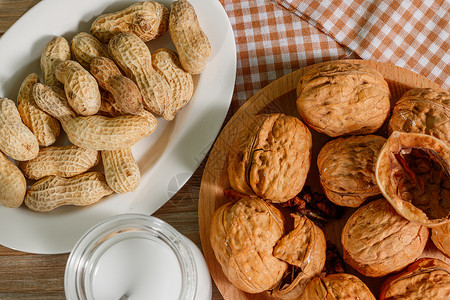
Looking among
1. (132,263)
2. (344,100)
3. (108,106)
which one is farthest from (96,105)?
(344,100)

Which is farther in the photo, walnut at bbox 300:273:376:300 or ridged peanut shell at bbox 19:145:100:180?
ridged peanut shell at bbox 19:145:100:180

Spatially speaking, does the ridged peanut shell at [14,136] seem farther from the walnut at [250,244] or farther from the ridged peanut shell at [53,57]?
the walnut at [250,244]

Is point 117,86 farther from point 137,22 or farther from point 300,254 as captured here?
point 300,254

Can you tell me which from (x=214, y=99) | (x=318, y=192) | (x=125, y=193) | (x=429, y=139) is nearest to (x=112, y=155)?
(x=125, y=193)

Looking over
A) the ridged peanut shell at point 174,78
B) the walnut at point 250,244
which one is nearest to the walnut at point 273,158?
the walnut at point 250,244

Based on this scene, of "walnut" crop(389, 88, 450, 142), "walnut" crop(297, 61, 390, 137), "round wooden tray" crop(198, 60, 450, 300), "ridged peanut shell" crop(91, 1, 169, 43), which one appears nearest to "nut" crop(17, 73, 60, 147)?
"ridged peanut shell" crop(91, 1, 169, 43)

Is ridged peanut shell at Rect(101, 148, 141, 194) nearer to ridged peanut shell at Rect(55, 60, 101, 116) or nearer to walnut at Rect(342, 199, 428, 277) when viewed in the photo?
ridged peanut shell at Rect(55, 60, 101, 116)
